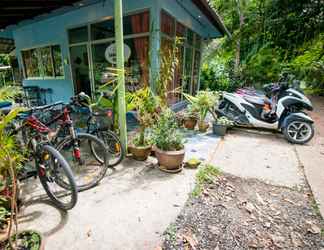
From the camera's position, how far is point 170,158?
2.26 meters

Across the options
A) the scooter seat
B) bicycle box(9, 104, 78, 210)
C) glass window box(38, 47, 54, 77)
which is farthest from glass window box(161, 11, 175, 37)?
glass window box(38, 47, 54, 77)

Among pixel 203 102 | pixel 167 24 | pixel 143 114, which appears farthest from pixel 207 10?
pixel 143 114

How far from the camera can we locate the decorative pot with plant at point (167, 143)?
2.29 meters

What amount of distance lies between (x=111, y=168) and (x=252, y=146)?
2.38 m

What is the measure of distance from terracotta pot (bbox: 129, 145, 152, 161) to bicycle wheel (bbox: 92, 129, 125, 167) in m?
0.15

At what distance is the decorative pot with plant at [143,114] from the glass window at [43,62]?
4444 millimetres

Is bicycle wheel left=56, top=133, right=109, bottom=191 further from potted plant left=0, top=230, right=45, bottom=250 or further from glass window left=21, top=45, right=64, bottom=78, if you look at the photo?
glass window left=21, top=45, right=64, bottom=78

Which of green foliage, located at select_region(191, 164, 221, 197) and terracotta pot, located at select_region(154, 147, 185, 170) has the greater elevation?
terracotta pot, located at select_region(154, 147, 185, 170)

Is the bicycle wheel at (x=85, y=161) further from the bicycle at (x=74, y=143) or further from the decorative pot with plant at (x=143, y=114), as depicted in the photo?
the decorative pot with plant at (x=143, y=114)

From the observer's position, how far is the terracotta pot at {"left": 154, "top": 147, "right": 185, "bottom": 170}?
88.5 inches

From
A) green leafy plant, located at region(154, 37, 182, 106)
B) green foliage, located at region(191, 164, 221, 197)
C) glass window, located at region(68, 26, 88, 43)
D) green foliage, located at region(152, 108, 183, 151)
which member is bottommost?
green foliage, located at region(191, 164, 221, 197)

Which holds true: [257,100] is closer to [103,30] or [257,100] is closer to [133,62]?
[133,62]

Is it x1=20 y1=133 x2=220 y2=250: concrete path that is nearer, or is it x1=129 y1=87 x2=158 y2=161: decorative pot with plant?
x1=20 y1=133 x2=220 y2=250: concrete path

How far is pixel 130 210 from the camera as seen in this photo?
1.71 m
